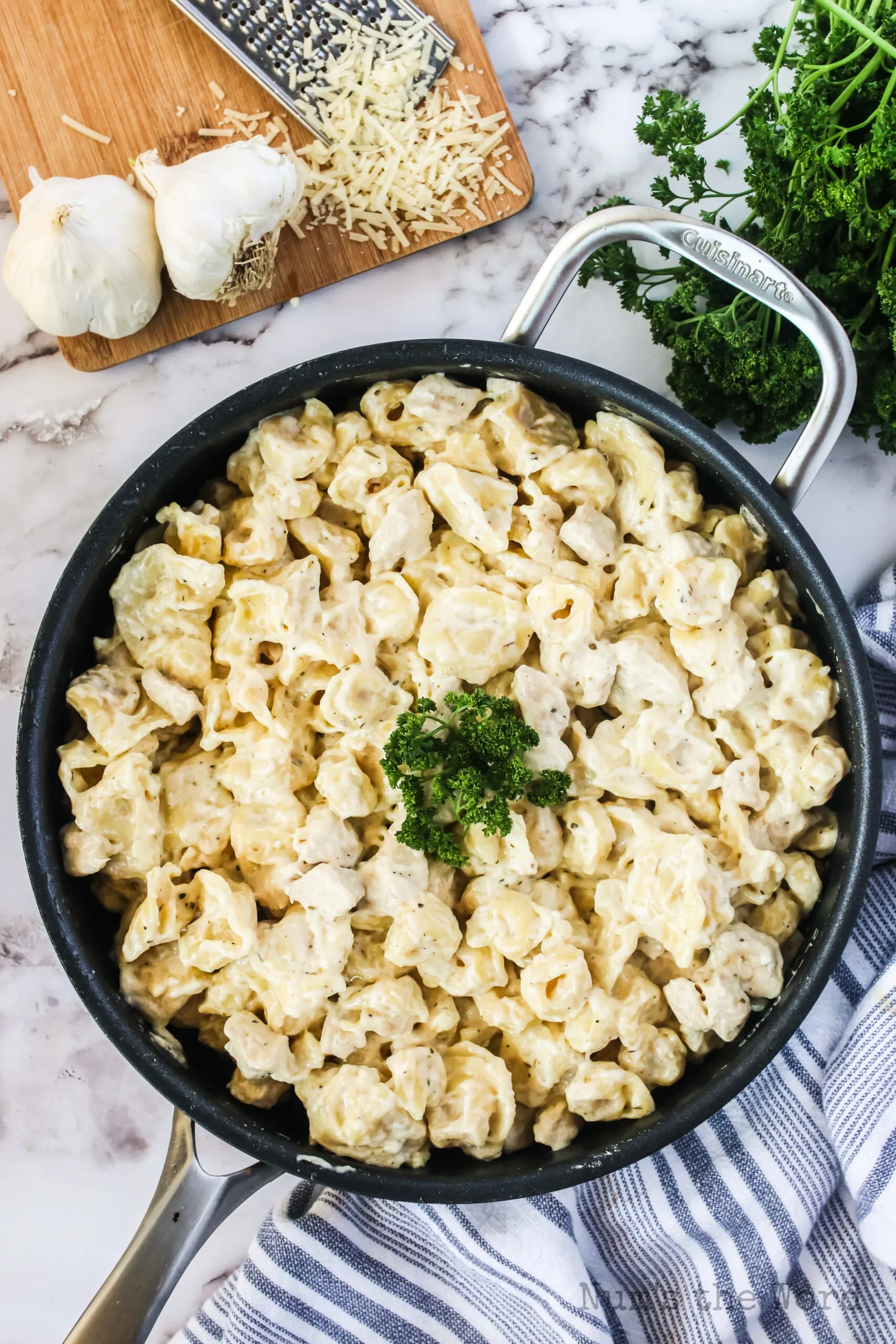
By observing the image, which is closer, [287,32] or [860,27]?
[860,27]

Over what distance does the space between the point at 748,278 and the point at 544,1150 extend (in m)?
1.54

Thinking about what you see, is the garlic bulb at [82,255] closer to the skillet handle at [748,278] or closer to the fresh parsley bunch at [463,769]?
the skillet handle at [748,278]

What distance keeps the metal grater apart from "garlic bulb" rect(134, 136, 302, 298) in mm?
124

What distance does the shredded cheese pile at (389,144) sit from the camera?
7.16ft

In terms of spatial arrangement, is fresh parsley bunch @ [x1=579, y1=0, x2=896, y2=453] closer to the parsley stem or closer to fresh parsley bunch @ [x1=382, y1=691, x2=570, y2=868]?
the parsley stem

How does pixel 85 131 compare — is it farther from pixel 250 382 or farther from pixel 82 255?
pixel 250 382

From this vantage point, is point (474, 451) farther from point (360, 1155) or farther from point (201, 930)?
point (360, 1155)

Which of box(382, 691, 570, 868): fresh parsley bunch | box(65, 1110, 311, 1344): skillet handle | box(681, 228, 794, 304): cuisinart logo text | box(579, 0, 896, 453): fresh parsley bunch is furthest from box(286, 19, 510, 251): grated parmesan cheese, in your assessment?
box(65, 1110, 311, 1344): skillet handle

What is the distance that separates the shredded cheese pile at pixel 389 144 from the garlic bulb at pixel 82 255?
0.98 feet

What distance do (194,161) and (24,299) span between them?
1.36 feet

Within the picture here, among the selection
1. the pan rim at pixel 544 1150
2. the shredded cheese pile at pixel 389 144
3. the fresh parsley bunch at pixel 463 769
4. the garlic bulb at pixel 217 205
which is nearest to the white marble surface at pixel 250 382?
Result: the shredded cheese pile at pixel 389 144

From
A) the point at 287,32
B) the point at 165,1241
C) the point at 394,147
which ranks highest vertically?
the point at 287,32

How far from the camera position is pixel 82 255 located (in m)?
2.07

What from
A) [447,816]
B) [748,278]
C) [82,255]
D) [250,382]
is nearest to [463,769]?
[447,816]
